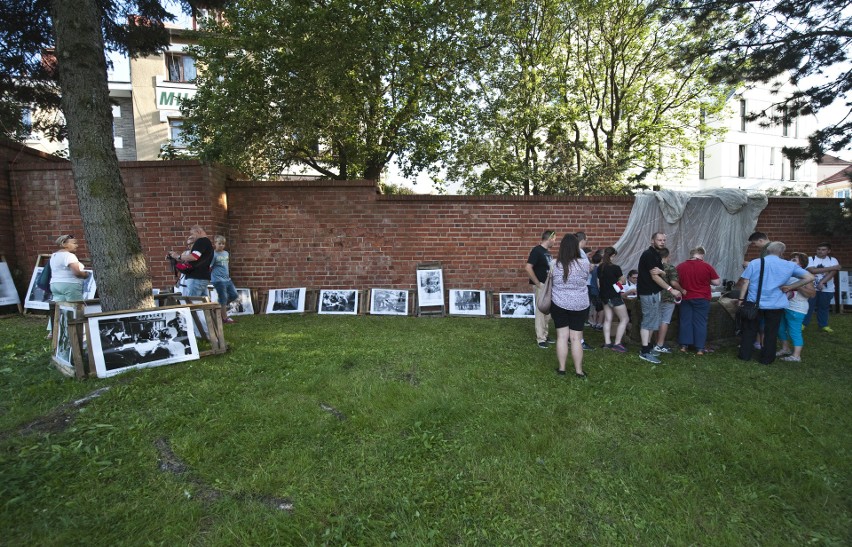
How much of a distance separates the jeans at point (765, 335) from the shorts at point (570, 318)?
9.69ft

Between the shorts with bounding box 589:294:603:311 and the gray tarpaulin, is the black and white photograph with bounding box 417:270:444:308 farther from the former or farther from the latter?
the gray tarpaulin

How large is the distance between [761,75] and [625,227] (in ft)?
11.7

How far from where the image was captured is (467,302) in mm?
8844

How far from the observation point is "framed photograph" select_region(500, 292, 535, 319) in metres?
8.69

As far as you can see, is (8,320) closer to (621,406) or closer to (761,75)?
(621,406)

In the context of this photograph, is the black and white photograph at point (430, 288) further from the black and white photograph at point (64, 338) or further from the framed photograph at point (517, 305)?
the black and white photograph at point (64, 338)

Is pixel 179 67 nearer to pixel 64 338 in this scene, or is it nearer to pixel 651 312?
pixel 64 338

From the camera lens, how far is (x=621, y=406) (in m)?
3.91

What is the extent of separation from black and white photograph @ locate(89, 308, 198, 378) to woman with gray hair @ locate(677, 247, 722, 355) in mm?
6922

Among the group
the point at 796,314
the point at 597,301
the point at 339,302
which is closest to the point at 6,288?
the point at 339,302

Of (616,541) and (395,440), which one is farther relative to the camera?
(395,440)

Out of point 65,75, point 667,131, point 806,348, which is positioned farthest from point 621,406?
point 667,131

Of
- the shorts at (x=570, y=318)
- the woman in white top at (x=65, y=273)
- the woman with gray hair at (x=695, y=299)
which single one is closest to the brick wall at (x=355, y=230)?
the woman in white top at (x=65, y=273)

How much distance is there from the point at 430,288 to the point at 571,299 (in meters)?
4.38
